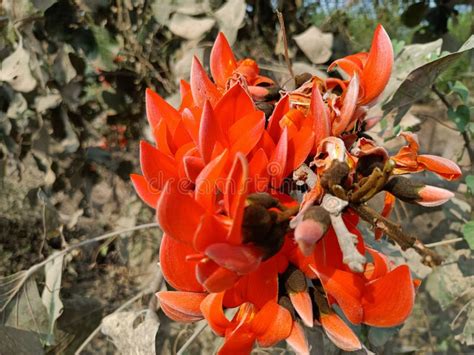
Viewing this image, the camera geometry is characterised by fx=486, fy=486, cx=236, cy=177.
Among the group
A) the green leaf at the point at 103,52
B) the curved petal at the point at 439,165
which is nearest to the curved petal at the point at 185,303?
the curved petal at the point at 439,165

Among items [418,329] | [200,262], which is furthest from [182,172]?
[418,329]

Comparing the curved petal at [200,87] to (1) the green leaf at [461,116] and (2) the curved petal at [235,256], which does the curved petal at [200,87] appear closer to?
(2) the curved petal at [235,256]

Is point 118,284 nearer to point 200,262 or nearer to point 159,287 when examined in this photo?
point 159,287

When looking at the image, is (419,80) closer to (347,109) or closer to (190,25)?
(347,109)

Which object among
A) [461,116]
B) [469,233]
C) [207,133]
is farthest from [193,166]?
[461,116]

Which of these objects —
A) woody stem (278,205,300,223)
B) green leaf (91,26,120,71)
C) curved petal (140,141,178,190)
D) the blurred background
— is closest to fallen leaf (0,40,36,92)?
the blurred background

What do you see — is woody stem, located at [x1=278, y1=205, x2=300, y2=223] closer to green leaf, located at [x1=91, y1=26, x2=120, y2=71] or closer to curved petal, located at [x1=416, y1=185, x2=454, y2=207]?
curved petal, located at [x1=416, y1=185, x2=454, y2=207]
